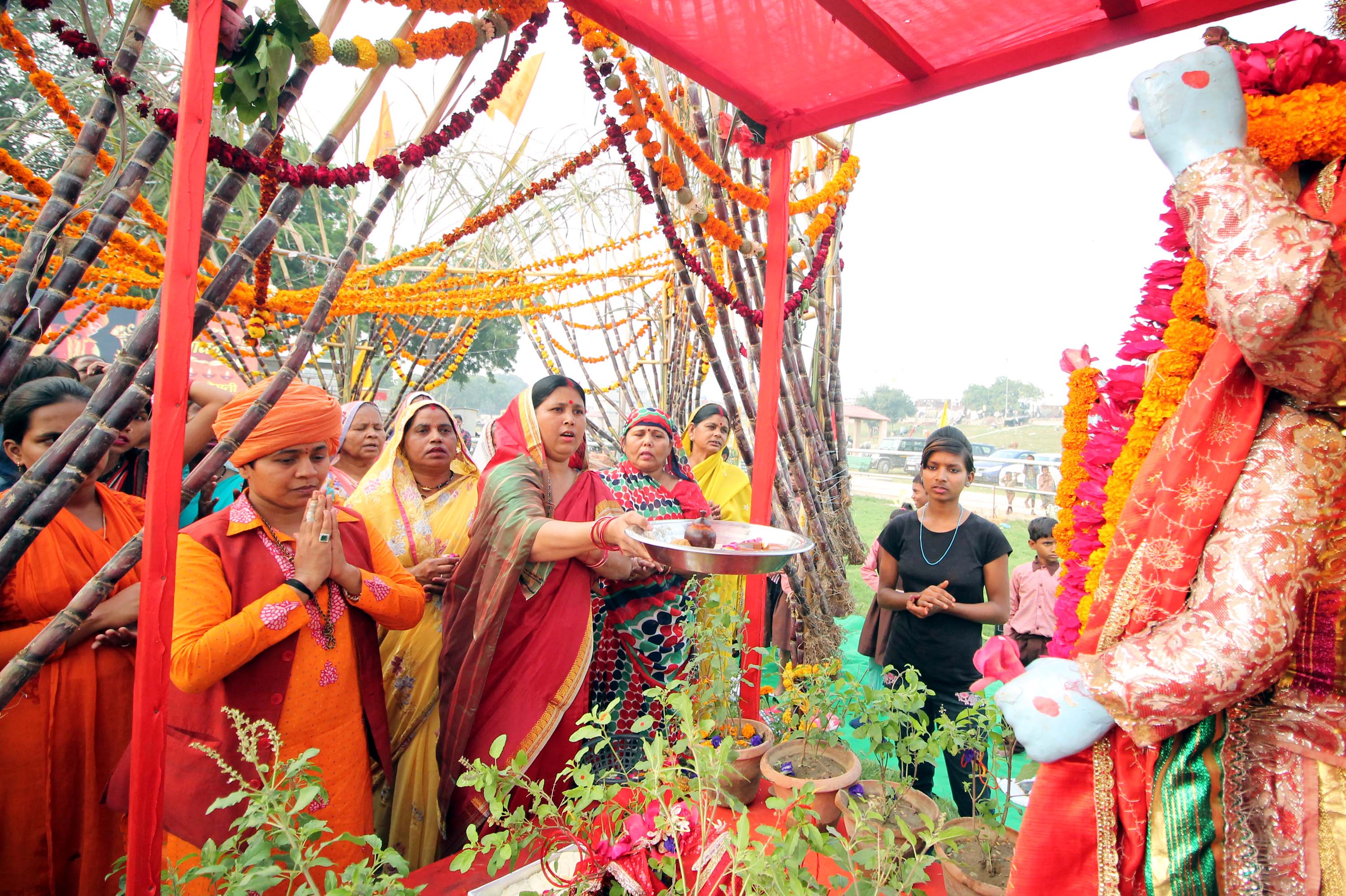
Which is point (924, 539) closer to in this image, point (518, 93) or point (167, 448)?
point (167, 448)

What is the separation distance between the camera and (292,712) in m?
1.79

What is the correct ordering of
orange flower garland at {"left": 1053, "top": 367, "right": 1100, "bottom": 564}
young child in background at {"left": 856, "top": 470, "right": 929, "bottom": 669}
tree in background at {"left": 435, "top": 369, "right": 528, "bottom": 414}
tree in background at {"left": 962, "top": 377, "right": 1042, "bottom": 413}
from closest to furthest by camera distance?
orange flower garland at {"left": 1053, "top": 367, "right": 1100, "bottom": 564} → young child in background at {"left": 856, "top": 470, "right": 929, "bottom": 669} → tree in background at {"left": 962, "top": 377, "right": 1042, "bottom": 413} → tree in background at {"left": 435, "top": 369, "right": 528, "bottom": 414}

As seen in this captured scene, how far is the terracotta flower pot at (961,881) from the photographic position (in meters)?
1.48

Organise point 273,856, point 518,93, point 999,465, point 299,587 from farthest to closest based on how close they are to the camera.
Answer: point 999,465 < point 518,93 < point 299,587 < point 273,856

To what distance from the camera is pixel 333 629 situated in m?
1.91

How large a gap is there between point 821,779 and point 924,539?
153 cm

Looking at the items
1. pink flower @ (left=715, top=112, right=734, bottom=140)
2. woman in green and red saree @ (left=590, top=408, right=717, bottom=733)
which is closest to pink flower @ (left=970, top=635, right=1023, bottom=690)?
woman in green and red saree @ (left=590, top=408, right=717, bottom=733)

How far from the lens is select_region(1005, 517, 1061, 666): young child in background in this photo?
4.14 metres

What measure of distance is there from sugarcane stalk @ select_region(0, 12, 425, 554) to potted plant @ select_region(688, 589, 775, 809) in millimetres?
1716

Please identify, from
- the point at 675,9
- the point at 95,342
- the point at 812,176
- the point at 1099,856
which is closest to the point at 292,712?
the point at 1099,856

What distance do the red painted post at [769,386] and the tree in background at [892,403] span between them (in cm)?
2866

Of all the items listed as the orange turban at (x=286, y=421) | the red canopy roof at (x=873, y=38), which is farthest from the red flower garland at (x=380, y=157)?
the orange turban at (x=286, y=421)

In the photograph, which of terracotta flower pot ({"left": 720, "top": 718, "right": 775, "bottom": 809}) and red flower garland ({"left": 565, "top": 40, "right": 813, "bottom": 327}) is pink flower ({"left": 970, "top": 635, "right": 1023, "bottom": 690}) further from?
red flower garland ({"left": 565, "top": 40, "right": 813, "bottom": 327})

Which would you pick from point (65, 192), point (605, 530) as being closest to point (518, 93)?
point (65, 192)
